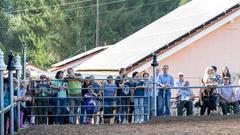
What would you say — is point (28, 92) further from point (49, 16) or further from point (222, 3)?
point (49, 16)

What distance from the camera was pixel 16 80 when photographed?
51.7 feet

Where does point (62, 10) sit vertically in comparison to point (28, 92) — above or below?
above

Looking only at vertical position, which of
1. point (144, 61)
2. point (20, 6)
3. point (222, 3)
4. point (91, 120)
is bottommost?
point (91, 120)

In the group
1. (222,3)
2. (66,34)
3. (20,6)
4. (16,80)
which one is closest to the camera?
(16,80)

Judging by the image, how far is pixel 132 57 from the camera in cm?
2745

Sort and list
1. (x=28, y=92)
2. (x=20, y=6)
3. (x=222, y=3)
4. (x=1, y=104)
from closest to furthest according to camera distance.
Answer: (x=1, y=104) < (x=28, y=92) < (x=222, y=3) < (x=20, y=6)

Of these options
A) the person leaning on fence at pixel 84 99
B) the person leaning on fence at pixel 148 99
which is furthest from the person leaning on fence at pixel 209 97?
the person leaning on fence at pixel 84 99

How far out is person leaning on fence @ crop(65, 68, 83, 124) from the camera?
61.8 feet

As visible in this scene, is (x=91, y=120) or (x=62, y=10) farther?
(x=62, y=10)

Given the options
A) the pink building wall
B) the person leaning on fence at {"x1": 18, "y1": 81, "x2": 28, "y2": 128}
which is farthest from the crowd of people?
the pink building wall

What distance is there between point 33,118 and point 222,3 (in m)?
13.2

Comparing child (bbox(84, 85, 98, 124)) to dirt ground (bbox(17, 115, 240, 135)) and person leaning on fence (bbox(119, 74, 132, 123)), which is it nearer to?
person leaning on fence (bbox(119, 74, 132, 123))

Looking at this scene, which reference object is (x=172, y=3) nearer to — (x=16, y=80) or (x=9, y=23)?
(x=9, y=23)

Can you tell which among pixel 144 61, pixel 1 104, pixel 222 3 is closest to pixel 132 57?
pixel 144 61
